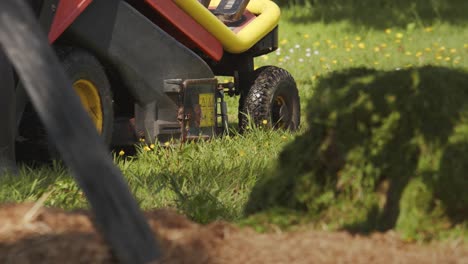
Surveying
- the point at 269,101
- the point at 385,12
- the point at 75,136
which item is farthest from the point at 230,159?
the point at 385,12

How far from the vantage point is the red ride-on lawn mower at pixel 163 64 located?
6.02m

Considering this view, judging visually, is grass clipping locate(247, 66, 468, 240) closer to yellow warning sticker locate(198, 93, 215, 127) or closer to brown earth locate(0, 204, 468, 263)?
brown earth locate(0, 204, 468, 263)

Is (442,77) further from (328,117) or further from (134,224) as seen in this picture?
(134,224)

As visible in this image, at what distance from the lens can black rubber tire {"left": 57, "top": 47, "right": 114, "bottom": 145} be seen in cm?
590

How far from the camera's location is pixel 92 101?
6160 mm

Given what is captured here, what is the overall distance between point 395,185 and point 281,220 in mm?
400

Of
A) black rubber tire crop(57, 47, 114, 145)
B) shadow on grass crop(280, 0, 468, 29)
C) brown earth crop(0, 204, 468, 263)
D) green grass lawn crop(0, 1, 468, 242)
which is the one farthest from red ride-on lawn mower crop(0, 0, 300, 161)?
shadow on grass crop(280, 0, 468, 29)

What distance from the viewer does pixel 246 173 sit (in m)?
5.86

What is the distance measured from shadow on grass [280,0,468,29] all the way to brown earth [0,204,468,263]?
37.7 feet

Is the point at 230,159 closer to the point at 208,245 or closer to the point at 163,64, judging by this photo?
the point at 163,64

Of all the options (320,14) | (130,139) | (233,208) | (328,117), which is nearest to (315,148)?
(328,117)

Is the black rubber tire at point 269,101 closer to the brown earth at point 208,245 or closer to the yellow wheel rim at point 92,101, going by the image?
the yellow wheel rim at point 92,101

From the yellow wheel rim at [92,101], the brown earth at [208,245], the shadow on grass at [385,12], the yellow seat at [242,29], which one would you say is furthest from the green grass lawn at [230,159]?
the shadow on grass at [385,12]

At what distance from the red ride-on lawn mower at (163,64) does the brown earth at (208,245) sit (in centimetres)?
207
